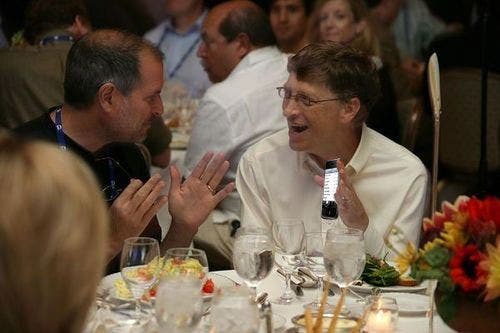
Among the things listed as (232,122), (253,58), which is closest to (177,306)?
(232,122)

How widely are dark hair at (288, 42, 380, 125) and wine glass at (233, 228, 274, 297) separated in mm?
1049

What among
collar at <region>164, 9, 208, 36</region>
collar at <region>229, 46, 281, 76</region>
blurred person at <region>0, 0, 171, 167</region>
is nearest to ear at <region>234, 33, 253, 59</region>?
collar at <region>229, 46, 281, 76</region>

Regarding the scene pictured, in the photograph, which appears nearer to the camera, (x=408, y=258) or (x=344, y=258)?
(x=408, y=258)

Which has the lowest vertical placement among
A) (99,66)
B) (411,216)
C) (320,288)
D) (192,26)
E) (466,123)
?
(466,123)

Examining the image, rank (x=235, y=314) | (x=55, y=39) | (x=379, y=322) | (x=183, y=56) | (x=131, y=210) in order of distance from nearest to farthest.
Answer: (x=235, y=314), (x=379, y=322), (x=131, y=210), (x=55, y=39), (x=183, y=56)

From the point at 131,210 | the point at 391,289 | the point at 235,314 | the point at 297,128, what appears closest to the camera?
the point at 235,314

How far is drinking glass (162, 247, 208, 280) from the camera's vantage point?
7.86ft

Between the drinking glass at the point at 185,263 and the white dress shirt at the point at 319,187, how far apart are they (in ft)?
3.02

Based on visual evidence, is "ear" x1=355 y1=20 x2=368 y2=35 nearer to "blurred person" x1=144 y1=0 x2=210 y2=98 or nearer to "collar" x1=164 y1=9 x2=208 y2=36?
"blurred person" x1=144 y1=0 x2=210 y2=98

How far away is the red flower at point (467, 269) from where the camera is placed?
1.99m

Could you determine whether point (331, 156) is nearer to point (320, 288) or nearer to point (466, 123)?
point (320, 288)

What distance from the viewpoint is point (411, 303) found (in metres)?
2.52

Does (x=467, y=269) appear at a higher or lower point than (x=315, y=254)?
higher

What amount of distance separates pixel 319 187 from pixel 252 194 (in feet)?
0.79
